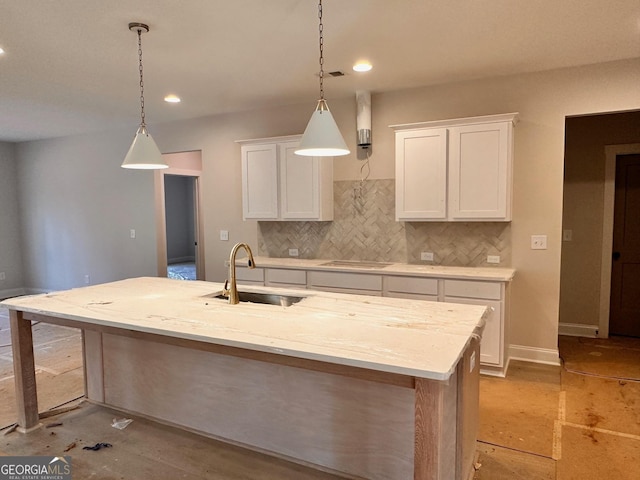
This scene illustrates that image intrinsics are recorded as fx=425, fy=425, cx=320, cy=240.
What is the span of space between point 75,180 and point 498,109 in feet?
19.9

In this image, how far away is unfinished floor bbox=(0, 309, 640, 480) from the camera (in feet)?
7.54

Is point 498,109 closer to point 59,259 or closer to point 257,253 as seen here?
point 257,253

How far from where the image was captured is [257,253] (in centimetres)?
513

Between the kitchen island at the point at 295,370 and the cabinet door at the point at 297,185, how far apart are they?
168cm

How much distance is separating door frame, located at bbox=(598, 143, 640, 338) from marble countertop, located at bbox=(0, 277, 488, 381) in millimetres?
3159

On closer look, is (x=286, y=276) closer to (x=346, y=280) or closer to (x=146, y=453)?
(x=346, y=280)

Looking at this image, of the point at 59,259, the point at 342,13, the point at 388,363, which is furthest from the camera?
the point at 59,259

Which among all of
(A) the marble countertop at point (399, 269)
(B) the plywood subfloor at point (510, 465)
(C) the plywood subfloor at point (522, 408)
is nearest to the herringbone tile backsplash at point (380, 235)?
(A) the marble countertop at point (399, 269)

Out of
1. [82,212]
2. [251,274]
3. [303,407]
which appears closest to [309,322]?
[303,407]

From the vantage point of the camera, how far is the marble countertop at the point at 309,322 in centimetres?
155

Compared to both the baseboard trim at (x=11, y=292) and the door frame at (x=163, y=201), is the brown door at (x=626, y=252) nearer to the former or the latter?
the door frame at (x=163, y=201)

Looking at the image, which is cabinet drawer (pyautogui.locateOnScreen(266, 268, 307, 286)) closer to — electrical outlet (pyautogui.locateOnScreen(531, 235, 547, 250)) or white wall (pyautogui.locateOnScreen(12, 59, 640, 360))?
white wall (pyautogui.locateOnScreen(12, 59, 640, 360))

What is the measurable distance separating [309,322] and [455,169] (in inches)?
93.7

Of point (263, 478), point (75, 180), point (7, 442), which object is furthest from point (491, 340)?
point (75, 180)
